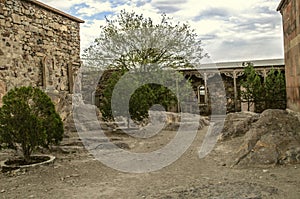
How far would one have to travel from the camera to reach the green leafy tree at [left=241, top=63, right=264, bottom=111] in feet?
44.8

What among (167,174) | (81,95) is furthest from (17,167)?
(81,95)

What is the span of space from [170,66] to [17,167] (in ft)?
31.3

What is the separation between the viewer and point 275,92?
43.1 feet

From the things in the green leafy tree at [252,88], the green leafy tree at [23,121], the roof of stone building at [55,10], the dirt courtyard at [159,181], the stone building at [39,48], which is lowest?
the dirt courtyard at [159,181]

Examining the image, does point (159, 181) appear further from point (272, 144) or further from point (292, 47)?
point (292, 47)

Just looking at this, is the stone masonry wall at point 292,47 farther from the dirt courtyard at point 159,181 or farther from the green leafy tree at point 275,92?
the green leafy tree at point 275,92

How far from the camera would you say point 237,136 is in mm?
6852

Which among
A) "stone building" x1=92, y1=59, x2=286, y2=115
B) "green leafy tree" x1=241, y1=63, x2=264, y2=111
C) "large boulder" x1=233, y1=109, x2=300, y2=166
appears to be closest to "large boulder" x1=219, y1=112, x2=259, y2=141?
"large boulder" x1=233, y1=109, x2=300, y2=166

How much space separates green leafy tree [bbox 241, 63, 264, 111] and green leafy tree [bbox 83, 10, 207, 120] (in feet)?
7.70

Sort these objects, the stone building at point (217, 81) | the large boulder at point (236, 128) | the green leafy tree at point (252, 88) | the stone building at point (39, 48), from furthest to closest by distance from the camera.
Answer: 1. the stone building at point (217, 81)
2. the green leafy tree at point (252, 88)
3. the stone building at point (39, 48)
4. the large boulder at point (236, 128)

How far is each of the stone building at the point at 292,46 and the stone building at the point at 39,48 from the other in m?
5.90

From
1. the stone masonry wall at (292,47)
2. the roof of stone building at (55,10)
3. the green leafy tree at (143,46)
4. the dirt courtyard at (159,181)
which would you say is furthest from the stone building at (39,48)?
the stone masonry wall at (292,47)

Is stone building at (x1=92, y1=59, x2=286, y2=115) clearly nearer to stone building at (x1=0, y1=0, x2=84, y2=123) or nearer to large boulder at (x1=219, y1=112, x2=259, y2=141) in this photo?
stone building at (x1=0, y1=0, x2=84, y2=123)

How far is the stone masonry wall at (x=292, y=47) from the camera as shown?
260 inches
